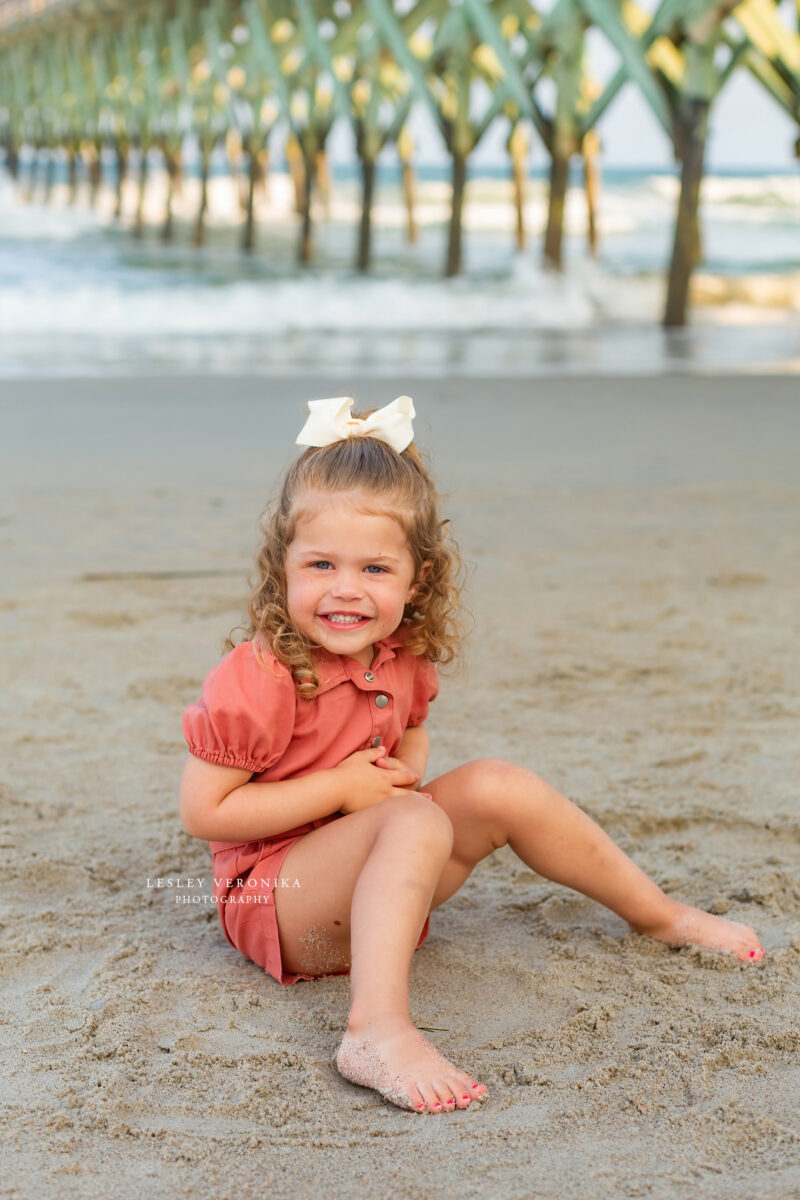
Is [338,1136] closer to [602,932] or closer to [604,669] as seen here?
[602,932]

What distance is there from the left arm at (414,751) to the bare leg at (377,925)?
16 centimetres

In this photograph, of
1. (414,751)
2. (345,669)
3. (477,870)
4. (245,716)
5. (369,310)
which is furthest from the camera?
(369,310)

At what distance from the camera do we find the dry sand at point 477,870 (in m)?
1.57


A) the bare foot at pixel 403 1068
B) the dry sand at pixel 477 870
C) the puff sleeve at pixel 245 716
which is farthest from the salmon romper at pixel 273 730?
the bare foot at pixel 403 1068

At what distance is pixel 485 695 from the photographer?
3.23 metres

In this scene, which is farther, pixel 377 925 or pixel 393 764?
pixel 393 764

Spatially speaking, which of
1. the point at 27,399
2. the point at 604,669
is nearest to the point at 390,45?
the point at 27,399

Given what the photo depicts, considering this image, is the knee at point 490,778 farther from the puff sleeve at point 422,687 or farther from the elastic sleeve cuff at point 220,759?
the elastic sleeve cuff at point 220,759

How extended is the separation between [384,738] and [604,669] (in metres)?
1.33

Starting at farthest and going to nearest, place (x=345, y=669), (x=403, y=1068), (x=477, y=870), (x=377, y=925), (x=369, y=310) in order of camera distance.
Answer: (x=369, y=310), (x=477, y=870), (x=345, y=669), (x=377, y=925), (x=403, y=1068)

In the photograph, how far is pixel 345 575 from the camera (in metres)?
2.03

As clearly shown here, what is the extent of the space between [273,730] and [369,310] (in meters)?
10.1

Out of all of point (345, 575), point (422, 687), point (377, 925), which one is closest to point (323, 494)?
point (345, 575)

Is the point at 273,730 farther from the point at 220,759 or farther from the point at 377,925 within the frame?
the point at 377,925
